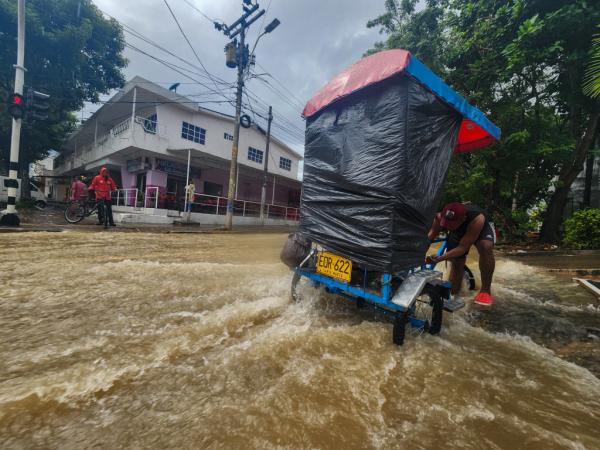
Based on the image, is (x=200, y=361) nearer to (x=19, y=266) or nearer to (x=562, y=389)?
(x=562, y=389)

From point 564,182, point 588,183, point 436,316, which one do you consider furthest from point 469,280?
point 588,183

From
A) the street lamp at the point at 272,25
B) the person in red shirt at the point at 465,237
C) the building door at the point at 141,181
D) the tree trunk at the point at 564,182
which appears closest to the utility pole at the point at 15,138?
the street lamp at the point at 272,25

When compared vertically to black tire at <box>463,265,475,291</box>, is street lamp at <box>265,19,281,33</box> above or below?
above

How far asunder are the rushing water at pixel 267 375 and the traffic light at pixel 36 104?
7.50 meters

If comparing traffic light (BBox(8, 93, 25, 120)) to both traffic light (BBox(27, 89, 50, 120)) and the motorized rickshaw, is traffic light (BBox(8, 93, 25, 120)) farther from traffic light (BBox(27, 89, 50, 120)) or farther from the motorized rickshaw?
the motorized rickshaw

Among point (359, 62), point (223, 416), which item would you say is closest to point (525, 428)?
point (223, 416)

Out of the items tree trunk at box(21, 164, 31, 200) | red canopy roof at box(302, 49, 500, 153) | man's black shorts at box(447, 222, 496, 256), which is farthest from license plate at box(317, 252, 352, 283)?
tree trunk at box(21, 164, 31, 200)

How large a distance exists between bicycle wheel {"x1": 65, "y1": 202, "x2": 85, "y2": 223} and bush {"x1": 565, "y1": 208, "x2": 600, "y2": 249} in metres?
16.2

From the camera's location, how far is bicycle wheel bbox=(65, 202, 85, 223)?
33.9 feet

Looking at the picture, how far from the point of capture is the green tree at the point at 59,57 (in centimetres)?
1355

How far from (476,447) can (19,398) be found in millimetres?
2088

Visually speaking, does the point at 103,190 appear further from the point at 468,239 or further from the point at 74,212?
the point at 468,239

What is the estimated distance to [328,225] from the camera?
8.92 ft

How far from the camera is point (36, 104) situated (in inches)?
317
